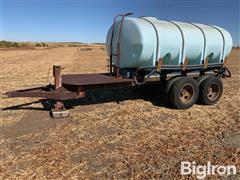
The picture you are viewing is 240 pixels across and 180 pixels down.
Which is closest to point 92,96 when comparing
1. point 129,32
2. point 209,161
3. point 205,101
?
point 129,32

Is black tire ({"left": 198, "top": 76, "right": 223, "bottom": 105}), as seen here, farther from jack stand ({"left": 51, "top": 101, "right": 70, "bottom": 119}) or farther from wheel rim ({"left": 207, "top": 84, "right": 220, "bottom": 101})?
jack stand ({"left": 51, "top": 101, "right": 70, "bottom": 119})

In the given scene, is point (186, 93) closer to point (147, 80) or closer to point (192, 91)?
point (192, 91)

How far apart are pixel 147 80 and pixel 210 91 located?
2.13 meters

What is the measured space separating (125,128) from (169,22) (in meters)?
3.53

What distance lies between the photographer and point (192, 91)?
8273 mm

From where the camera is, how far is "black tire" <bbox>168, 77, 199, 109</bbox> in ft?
26.0

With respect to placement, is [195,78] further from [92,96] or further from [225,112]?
[92,96]

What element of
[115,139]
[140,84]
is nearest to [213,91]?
[140,84]

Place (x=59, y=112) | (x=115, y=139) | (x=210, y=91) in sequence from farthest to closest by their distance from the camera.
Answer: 1. (x=210, y=91)
2. (x=59, y=112)
3. (x=115, y=139)

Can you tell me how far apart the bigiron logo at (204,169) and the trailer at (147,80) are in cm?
304

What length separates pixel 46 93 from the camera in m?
6.83

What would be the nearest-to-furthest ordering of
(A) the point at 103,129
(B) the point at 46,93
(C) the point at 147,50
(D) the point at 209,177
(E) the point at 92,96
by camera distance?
(D) the point at 209,177
(A) the point at 103,129
(B) the point at 46,93
(C) the point at 147,50
(E) the point at 92,96

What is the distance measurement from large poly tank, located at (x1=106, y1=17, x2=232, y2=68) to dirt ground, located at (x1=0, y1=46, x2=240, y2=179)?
4.30 feet

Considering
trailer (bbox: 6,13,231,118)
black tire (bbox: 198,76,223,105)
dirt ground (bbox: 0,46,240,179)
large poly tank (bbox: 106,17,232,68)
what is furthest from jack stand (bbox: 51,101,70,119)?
black tire (bbox: 198,76,223,105)
